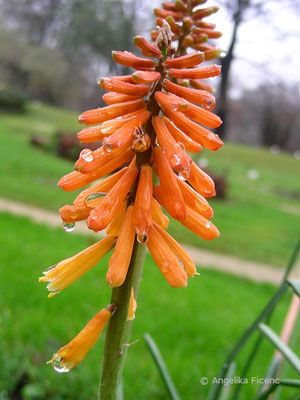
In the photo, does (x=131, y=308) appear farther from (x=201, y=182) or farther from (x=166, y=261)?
(x=201, y=182)

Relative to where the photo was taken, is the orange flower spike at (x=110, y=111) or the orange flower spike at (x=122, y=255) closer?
the orange flower spike at (x=122, y=255)

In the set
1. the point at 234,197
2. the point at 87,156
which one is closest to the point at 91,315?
the point at 87,156

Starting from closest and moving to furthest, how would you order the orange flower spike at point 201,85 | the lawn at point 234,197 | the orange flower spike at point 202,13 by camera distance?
1. the orange flower spike at point 201,85
2. the orange flower spike at point 202,13
3. the lawn at point 234,197

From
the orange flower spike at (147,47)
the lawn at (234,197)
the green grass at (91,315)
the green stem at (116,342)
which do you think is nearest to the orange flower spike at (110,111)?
the orange flower spike at (147,47)

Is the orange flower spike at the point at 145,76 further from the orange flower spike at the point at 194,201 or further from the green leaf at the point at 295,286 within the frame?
the green leaf at the point at 295,286

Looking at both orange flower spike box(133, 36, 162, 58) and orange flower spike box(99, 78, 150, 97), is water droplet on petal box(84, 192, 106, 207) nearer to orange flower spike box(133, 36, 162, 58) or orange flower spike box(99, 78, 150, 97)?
orange flower spike box(99, 78, 150, 97)

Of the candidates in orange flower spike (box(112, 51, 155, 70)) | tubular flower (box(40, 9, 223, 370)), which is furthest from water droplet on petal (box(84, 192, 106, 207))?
orange flower spike (box(112, 51, 155, 70))
